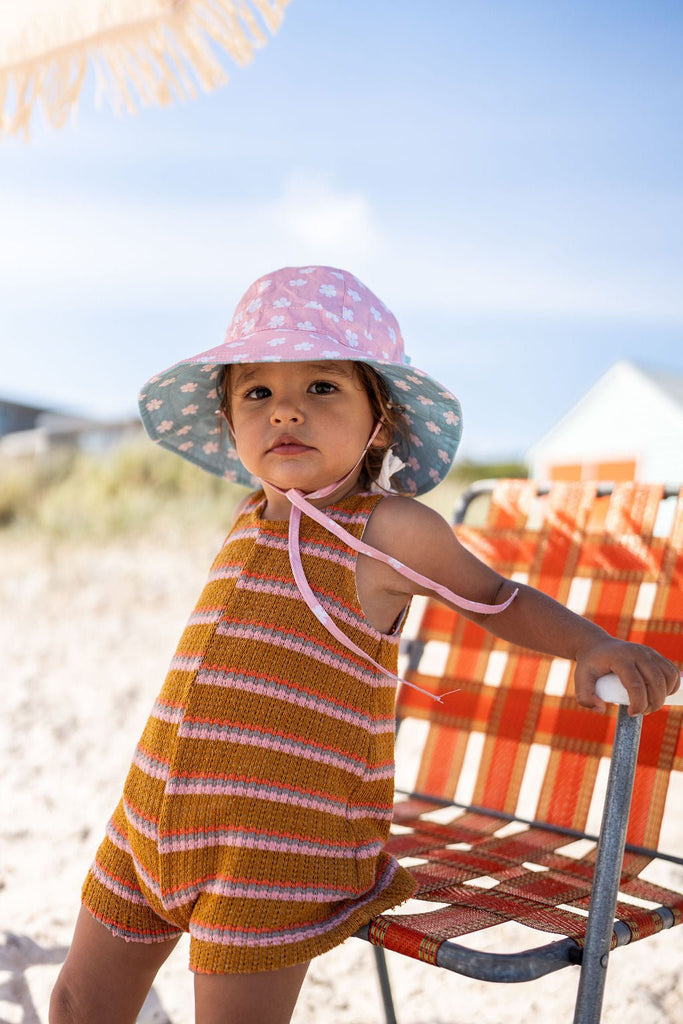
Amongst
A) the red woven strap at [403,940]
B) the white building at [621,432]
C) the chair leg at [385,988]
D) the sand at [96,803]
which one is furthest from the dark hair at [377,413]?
the white building at [621,432]

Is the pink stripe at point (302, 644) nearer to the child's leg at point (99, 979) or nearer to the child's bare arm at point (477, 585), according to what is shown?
Result: the child's bare arm at point (477, 585)

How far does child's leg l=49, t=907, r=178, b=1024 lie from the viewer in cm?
134

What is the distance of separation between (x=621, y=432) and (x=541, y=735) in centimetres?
969

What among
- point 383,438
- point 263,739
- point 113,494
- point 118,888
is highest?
point 113,494

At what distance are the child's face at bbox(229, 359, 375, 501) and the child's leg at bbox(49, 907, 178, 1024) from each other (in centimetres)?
74

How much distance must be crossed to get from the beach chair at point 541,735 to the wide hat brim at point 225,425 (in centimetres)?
53

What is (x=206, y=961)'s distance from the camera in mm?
1160

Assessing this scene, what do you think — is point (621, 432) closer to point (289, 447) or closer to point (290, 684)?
point (289, 447)

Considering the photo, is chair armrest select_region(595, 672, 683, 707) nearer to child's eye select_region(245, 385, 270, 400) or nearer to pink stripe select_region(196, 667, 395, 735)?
pink stripe select_region(196, 667, 395, 735)

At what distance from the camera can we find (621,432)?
1100 cm

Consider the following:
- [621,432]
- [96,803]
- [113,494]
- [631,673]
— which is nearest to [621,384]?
[621,432]

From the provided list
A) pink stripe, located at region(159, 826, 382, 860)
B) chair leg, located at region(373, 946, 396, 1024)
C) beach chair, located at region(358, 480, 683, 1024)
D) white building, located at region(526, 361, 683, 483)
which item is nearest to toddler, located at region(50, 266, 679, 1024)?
pink stripe, located at region(159, 826, 382, 860)

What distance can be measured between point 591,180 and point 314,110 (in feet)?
30.7

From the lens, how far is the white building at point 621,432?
1041 cm
